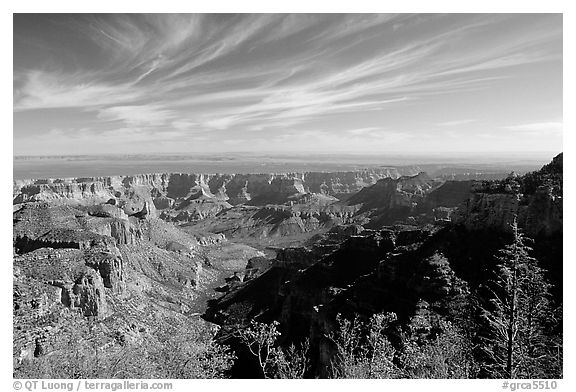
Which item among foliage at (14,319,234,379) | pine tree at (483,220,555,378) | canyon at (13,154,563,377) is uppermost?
pine tree at (483,220,555,378)

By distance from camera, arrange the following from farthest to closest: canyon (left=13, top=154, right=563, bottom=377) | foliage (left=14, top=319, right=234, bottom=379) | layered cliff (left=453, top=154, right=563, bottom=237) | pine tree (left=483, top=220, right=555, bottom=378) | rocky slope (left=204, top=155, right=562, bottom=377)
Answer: layered cliff (left=453, top=154, right=563, bottom=237) → rocky slope (left=204, top=155, right=562, bottom=377) → canyon (left=13, top=154, right=563, bottom=377) → foliage (left=14, top=319, right=234, bottom=379) → pine tree (left=483, top=220, right=555, bottom=378)

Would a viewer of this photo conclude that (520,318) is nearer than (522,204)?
Yes

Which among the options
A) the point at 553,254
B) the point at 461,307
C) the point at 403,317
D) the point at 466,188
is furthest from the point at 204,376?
the point at 466,188

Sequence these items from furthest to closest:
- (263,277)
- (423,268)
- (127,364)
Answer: (263,277), (423,268), (127,364)

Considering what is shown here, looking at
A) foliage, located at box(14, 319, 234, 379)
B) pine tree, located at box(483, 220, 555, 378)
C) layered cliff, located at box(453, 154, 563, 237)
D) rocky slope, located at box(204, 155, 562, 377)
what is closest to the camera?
pine tree, located at box(483, 220, 555, 378)

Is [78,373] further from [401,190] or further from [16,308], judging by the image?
[401,190]

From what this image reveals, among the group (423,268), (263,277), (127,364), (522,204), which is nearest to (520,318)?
(127,364)

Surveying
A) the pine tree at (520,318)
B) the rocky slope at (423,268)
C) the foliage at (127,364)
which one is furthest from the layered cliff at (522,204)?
the foliage at (127,364)

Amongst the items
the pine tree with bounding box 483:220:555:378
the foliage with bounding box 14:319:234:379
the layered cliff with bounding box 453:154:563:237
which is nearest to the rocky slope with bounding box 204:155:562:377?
the layered cliff with bounding box 453:154:563:237

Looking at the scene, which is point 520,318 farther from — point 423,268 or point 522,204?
point 522,204

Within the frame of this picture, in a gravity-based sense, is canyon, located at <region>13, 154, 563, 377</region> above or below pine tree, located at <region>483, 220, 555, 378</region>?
below

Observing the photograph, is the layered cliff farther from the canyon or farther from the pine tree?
the pine tree

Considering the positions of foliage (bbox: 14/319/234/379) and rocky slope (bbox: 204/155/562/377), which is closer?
foliage (bbox: 14/319/234/379)
